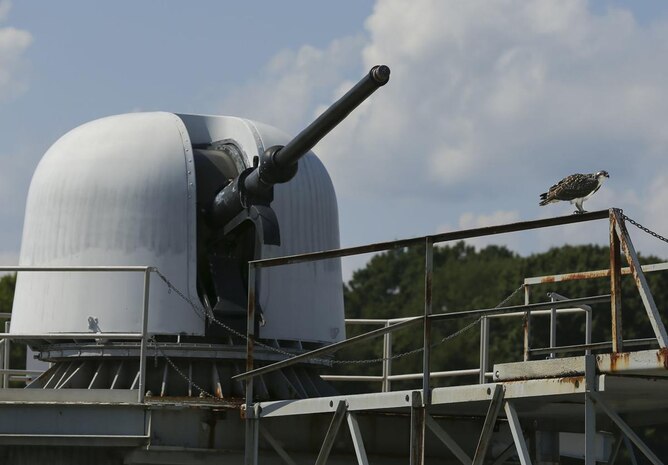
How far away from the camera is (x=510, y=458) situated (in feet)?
59.3

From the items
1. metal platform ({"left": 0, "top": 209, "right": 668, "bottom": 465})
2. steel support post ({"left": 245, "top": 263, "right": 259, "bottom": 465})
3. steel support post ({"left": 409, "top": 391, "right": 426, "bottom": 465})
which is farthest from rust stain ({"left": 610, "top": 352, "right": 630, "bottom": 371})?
steel support post ({"left": 245, "top": 263, "right": 259, "bottom": 465})

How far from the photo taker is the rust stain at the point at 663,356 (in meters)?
12.0

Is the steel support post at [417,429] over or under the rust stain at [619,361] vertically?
under

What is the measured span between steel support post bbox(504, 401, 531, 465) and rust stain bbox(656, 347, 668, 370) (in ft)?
4.94

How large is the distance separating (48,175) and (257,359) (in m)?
3.35

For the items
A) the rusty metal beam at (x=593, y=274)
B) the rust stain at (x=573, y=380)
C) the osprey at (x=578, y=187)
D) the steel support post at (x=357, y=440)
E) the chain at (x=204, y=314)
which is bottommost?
the steel support post at (x=357, y=440)

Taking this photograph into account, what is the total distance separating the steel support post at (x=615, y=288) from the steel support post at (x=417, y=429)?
2.18 meters

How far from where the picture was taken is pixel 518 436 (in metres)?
13.0

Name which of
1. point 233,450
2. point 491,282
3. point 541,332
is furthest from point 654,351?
point 491,282

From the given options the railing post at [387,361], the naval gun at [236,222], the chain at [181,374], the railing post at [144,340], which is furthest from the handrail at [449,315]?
the railing post at [387,361]

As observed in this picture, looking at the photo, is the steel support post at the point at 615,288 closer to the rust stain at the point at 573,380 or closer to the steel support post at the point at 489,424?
the rust stain at the point at 573,380

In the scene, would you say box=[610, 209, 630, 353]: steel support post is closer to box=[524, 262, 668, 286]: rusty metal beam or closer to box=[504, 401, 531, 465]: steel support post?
box=[504, 401, 531, 465]: steel support post

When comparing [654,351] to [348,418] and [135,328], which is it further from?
[135,328]

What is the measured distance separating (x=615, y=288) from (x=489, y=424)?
5.76ft
